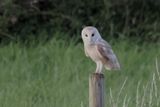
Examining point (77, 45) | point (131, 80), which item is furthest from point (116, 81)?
point (77, 45)

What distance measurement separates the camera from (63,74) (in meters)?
8.95

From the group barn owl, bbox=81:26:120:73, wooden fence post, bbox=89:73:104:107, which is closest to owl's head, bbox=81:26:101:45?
barn owl, bbox=81:26:120:73

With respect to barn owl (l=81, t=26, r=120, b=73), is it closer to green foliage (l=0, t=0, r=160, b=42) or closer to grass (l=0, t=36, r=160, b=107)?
grass (l=0, t=36, r=160, b=107)

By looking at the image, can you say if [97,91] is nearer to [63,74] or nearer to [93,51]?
[93,51]

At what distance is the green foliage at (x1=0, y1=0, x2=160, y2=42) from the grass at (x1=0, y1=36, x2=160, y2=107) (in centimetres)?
62

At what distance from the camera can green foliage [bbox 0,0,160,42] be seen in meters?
11.2

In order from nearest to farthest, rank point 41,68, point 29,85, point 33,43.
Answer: point 29,85
point 41,68
point 33,43

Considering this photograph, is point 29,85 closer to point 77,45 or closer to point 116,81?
point 116,81

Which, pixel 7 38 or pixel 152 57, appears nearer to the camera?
pixel 152 57

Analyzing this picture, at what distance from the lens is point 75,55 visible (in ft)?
32.0

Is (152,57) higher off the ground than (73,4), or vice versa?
(73,4)

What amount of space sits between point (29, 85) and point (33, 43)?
7.18 feet

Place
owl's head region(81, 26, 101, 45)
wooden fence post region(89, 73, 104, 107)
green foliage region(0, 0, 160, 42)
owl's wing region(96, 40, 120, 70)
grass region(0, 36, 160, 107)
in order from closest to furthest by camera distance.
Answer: wooden fence post region(89, 73, 104, 107) < owl's head region(81, 26, 101, 45) < owl's wing region(96, 40, 120, 70) < grass region(0, 36, 160, 107) < green foliage region(0, 0, 160, 42)

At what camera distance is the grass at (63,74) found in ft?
25.8
